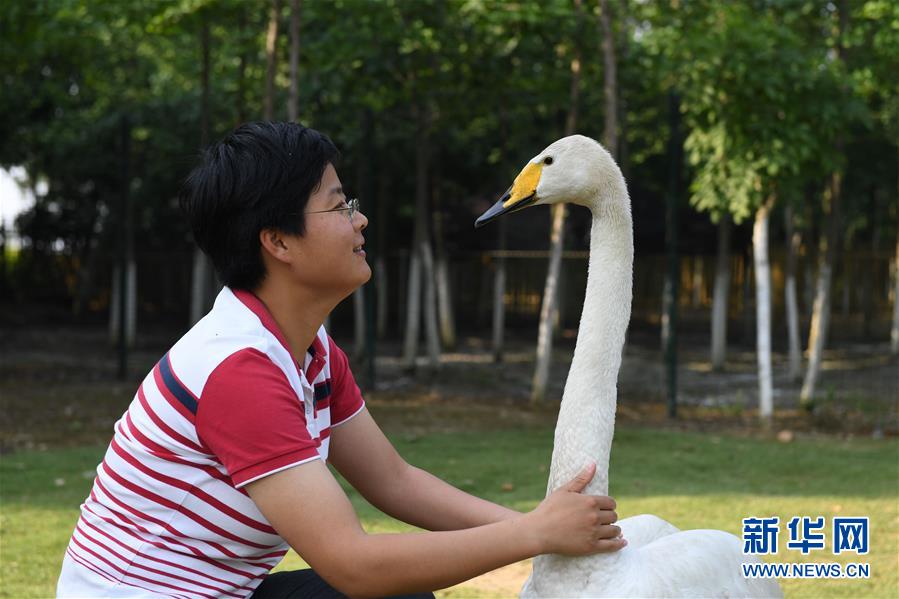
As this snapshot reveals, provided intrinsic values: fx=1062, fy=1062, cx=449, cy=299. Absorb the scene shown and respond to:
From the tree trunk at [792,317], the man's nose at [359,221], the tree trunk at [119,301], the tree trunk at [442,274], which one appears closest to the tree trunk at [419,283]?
the tree trunk at [442,274]

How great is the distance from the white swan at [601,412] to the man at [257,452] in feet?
0.54

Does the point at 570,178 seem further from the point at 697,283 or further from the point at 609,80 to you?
the point at 697,283

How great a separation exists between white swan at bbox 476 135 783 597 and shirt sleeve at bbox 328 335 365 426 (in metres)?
0.55

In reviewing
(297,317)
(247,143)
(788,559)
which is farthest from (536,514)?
(788,559)

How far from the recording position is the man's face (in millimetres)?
2477

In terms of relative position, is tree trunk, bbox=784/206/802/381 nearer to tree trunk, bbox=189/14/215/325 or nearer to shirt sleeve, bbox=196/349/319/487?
tree trunk, bbox=189/14/215/325

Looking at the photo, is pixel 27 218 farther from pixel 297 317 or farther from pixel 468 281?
pixel 297 317

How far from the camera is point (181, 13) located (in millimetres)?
10156

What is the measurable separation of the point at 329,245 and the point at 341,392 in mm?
543

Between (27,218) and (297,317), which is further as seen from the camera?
(27,218)

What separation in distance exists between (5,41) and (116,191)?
363 inches

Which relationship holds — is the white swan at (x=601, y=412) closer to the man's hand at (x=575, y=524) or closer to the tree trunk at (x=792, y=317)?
the man's hand at (x=575, y=524)

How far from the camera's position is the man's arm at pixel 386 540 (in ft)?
7.32

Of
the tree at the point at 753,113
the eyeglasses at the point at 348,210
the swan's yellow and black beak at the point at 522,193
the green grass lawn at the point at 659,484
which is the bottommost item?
the green grass lawn at the point at 659,484
